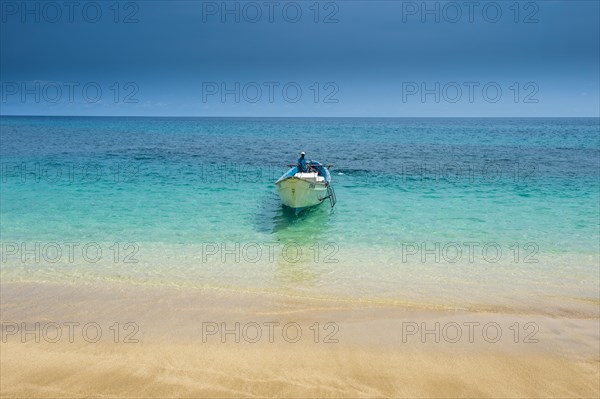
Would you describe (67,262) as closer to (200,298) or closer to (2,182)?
(200,298)

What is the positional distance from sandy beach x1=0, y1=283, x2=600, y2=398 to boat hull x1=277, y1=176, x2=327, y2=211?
686 centimetres

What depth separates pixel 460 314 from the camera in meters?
7.41

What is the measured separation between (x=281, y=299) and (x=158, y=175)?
1797cm

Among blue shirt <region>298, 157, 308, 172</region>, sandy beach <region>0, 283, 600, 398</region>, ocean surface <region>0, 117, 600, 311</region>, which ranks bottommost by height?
sandy beach <region>0, 283, 600, 398</region>

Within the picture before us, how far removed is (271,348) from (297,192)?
348 inches

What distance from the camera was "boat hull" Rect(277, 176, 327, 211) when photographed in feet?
48.2

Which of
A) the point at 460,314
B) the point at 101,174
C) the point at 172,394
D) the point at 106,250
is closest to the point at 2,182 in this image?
the point at 101,174

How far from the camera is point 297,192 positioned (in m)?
14.7

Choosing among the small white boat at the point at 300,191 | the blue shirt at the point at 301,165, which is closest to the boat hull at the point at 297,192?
the small white boat at the point at 300,191

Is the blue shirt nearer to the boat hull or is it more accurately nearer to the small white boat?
the small white boat

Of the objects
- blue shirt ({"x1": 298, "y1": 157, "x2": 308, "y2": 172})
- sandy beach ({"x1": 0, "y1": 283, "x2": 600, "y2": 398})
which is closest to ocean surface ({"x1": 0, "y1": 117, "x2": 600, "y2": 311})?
sandy beach ({"x1": 0, "y1": 283, "x2": 600, "y2": 398})

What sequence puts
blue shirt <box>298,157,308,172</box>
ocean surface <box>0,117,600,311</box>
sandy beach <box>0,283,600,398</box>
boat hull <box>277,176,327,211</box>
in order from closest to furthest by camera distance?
sandy beach <box>0,283,600,398</box> < ocean surface <box>0,117,600,311</box> < boat hull <box>277,176,327,211</box> < blue shirt <box>298,157,308,172</box>

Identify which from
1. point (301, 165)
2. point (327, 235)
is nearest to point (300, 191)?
point (327, 235)

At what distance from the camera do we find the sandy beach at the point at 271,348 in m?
5.17
